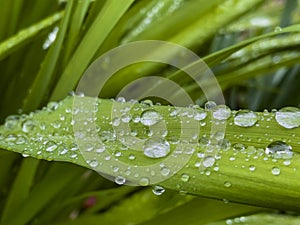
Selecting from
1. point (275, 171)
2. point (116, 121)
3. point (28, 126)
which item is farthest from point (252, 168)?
point (28, 126)

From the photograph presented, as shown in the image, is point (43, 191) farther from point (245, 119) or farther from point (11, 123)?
point (245, 119)

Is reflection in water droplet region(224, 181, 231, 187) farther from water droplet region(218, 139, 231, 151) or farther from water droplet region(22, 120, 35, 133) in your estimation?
water droplet region(22, 120, 35, 133)

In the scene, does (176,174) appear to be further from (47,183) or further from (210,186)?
(47,183)

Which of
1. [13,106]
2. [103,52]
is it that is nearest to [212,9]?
[103,52]

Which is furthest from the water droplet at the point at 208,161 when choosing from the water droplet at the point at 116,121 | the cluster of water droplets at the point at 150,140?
the water droplet at the point at 116,121

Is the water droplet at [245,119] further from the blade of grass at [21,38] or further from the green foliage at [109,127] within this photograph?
the blade of grass at [21,38]

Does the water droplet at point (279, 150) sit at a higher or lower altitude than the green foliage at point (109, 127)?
lower

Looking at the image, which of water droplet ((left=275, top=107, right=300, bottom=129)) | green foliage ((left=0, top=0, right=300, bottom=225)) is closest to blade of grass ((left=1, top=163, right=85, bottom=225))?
green foliage ((left=0, top=0, right=300, bottom=225))
